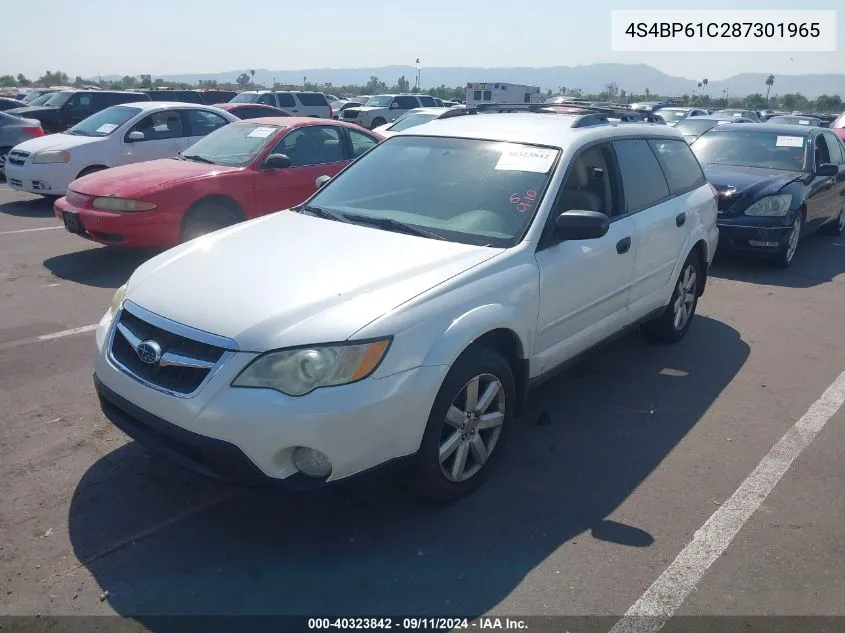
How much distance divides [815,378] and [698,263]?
1.26 metres

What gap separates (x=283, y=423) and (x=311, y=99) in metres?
25.2

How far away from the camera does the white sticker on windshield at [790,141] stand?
31.4 ft

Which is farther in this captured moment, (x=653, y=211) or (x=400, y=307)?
(x=653, y=211)

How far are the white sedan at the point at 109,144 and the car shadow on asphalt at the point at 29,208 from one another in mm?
336

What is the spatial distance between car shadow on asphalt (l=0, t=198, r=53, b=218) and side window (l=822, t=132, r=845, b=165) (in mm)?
10975

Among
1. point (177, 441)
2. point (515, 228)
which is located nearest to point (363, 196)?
point (515, 228)

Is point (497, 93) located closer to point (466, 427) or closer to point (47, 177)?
point (47, 177)

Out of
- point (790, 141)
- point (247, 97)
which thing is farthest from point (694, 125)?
point (247, 97)

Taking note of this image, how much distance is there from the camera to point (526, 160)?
428 centimetres

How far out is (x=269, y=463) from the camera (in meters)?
2.94

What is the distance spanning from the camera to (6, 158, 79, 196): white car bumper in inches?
407

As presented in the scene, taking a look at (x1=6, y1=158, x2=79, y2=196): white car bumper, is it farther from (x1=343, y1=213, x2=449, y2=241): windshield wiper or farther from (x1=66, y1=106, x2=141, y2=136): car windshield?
(x1=343, y1=213, x2=449, y2=241): windshield wiper

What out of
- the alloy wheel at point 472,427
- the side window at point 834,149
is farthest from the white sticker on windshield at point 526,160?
the side window at point 834,149

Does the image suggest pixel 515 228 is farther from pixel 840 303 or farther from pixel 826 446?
pixel 840 303
